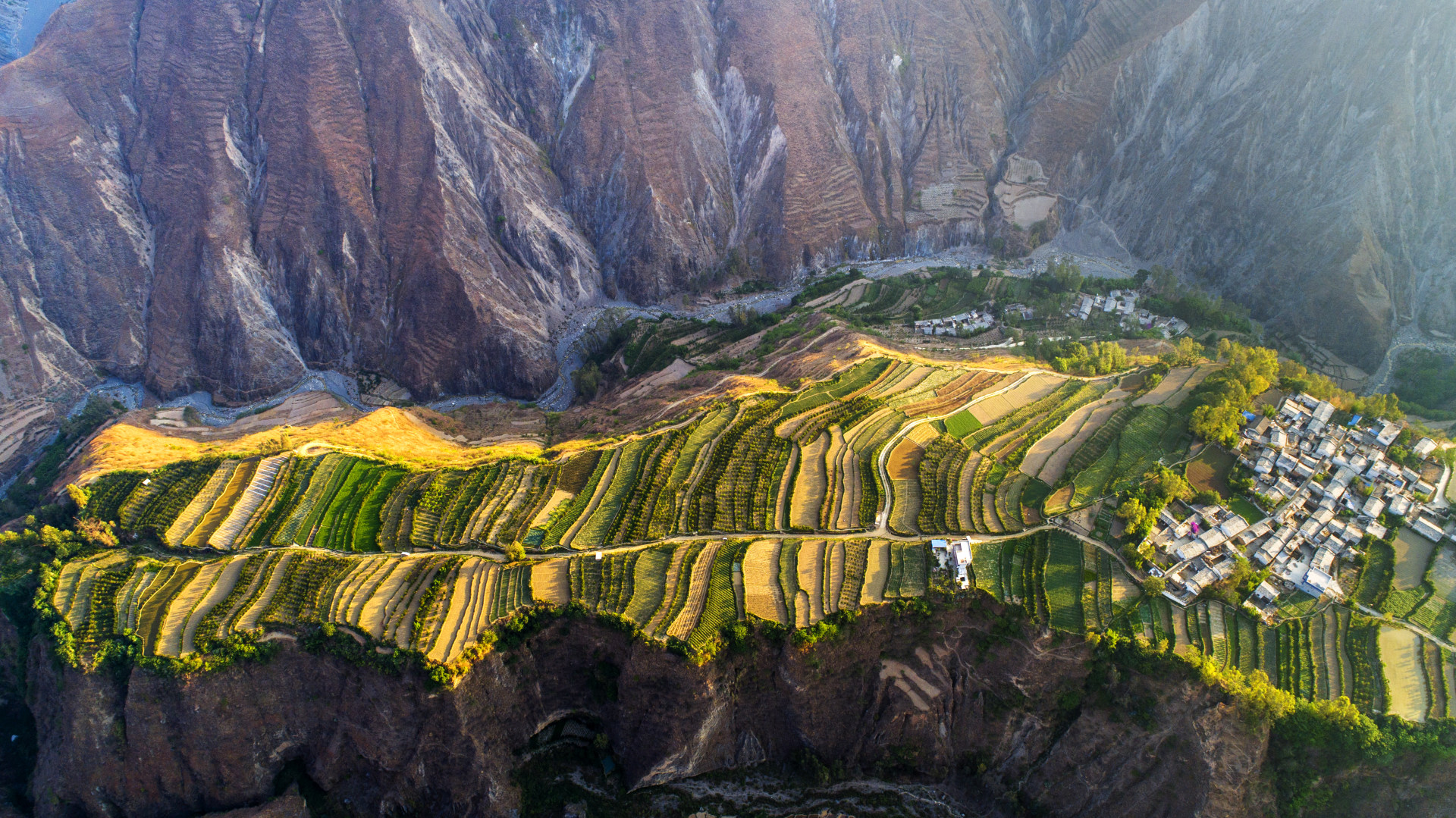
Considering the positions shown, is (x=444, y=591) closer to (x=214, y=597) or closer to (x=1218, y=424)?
(x=214, y=597)

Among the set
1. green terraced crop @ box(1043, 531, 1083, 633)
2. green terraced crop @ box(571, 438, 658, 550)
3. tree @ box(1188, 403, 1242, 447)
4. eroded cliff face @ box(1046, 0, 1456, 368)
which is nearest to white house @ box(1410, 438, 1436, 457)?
tree @ box(1188, 403, 1242, 447)

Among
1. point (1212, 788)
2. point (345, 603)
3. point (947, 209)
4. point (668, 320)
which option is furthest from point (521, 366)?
point (1212, 788)

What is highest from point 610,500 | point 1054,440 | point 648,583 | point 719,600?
point 1054,440

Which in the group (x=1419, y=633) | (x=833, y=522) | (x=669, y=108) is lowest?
(x=1419, y=633)

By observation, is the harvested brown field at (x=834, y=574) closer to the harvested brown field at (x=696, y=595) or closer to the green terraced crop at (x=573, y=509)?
the harvested brown field at (x=696, y=595)

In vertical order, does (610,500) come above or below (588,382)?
above

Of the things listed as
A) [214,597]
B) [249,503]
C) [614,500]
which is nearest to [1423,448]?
[614,500]

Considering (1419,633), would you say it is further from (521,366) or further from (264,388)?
(264,388)
